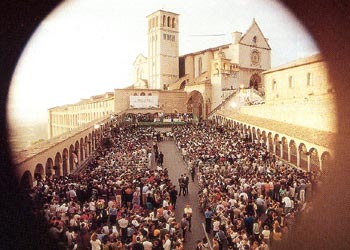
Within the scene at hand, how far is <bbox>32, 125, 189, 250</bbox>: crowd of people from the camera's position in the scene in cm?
973

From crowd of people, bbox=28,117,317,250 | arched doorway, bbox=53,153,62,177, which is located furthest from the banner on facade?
arched doorway, bbox=53,153,62,177

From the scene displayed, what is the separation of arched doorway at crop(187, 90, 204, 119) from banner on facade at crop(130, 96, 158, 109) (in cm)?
756

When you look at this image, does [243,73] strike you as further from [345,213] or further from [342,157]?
[345,213]

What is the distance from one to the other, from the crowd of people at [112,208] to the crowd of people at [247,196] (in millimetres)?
1499

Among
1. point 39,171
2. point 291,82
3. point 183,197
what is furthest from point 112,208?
point 291,82

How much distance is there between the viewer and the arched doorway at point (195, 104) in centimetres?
5484

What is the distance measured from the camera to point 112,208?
1223cm

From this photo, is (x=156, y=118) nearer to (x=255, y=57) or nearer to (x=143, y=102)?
(x=143, y=102)

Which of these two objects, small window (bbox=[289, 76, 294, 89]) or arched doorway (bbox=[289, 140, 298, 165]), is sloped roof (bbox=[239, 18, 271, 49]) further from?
arched doorway (bbox=[289, 140, 298, 165])

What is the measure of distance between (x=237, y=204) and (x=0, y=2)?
1247 cm

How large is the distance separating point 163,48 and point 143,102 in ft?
51.0

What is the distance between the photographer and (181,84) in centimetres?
6094

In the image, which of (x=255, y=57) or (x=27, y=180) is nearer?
(x=27, y=180)

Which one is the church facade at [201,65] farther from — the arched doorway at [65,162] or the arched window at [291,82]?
the arched doorway at [65,162]
